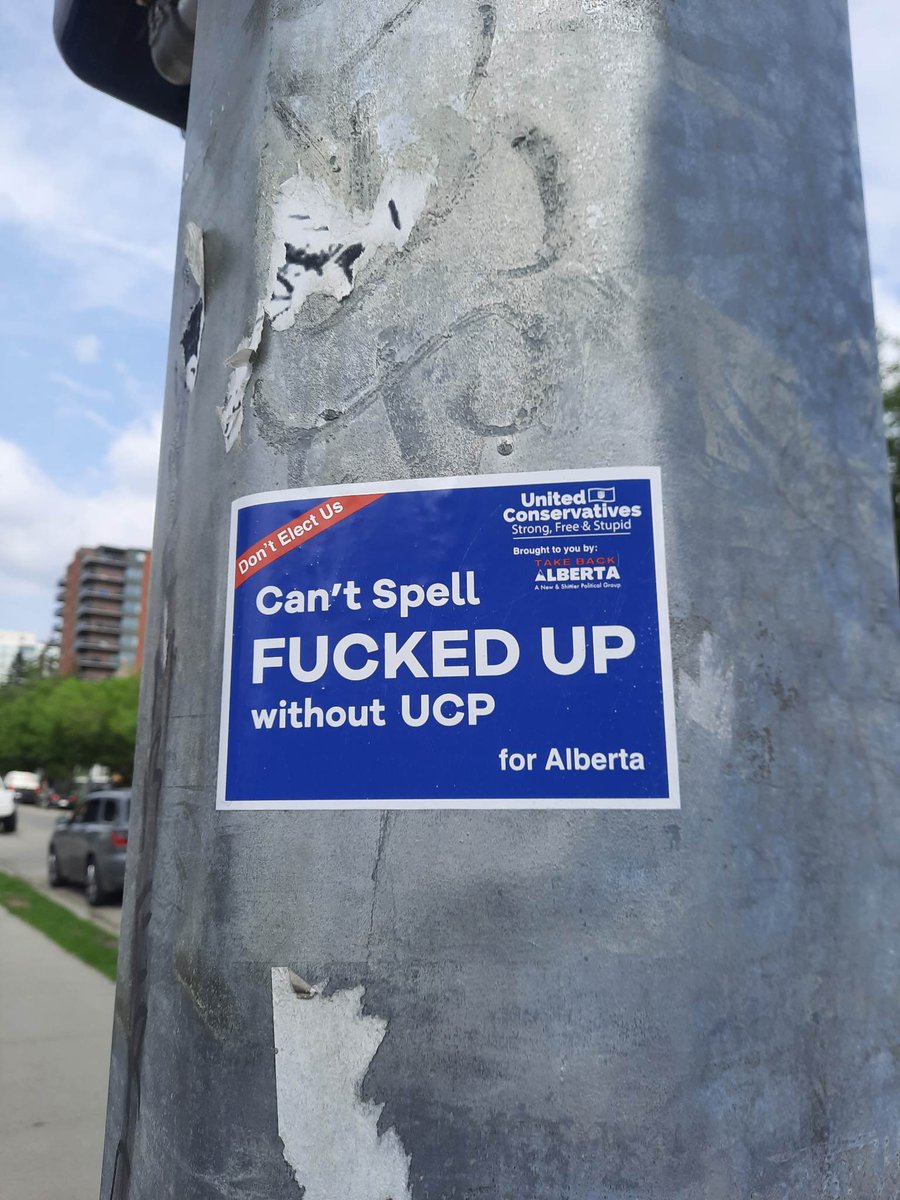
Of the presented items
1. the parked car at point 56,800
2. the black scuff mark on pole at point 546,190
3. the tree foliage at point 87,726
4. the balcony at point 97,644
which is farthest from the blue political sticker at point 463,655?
the balcony at point 97,644

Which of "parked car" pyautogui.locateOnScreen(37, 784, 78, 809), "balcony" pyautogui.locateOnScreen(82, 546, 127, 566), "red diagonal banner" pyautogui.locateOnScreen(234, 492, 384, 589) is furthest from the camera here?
"balcony" pyautogui.locateOnScreen(82, 546, 127, 566)

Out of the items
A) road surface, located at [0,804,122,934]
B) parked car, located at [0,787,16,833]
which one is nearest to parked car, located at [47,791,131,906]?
road surface, located at [0,804,122,934]

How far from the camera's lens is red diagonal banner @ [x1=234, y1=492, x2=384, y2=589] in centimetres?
197

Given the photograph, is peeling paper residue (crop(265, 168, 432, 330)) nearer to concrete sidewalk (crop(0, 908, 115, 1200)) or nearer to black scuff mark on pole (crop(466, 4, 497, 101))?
black scuff mark on pole (crop(466, 4, 497, 101))

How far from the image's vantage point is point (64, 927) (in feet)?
37.6

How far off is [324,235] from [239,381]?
37 centimetres

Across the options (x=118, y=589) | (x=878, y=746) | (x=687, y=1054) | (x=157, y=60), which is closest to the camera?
(x=687, y=1054)

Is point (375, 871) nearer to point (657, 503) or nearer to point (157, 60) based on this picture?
point (657, 503)

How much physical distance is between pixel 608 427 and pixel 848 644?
671 millimetres

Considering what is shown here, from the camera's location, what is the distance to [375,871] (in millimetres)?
1833

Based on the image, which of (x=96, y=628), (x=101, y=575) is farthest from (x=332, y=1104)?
(x=101, y=575)

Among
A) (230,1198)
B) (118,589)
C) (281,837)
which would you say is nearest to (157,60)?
(281,837)

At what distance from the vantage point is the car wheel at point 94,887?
1326 centimetres

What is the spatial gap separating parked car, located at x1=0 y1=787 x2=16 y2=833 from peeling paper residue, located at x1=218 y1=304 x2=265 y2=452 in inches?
1035
